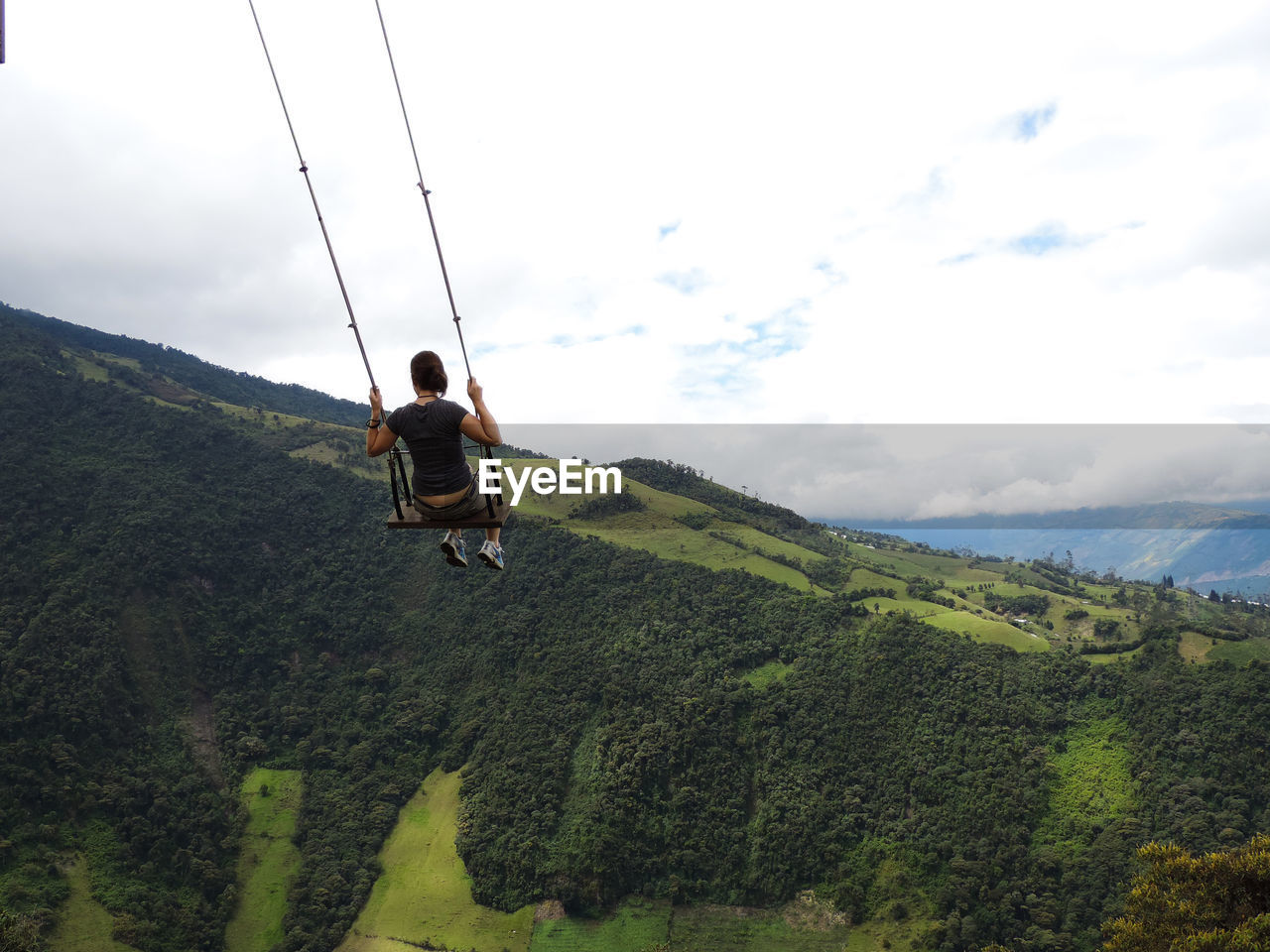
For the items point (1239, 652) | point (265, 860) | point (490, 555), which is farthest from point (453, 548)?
point (1239, 652)

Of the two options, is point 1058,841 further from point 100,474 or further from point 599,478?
point 100,474

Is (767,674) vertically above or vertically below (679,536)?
below

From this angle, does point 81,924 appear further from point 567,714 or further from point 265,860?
point 567,714

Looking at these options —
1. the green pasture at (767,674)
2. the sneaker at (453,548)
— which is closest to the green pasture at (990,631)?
the green pasture at (767,674)

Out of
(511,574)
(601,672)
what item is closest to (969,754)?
(601,672)

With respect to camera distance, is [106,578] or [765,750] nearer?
[765,750]
